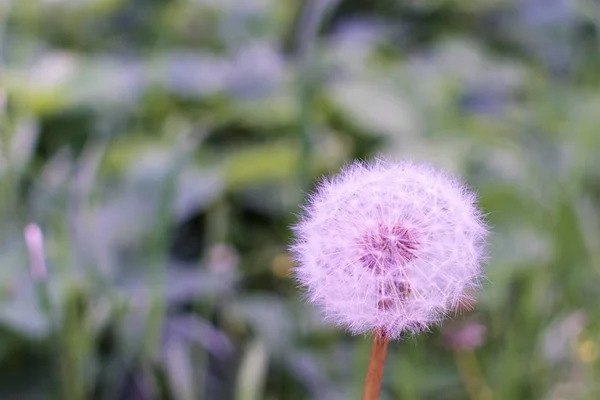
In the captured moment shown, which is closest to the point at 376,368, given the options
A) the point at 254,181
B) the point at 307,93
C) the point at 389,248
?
the point at 389,248

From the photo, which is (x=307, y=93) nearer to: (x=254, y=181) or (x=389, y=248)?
(x=254, y=181)

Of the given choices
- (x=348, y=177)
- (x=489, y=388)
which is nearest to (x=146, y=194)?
(x=489, y=388)

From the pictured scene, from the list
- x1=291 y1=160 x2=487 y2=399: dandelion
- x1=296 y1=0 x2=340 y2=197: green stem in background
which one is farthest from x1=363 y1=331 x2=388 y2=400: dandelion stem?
x1=296 y1=0 x2=340 y2=197: green stem in background

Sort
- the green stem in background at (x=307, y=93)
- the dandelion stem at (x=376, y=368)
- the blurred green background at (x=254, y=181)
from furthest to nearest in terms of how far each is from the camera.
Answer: the blurred green background at (x=254, y=181)
the green stem in background at (x=307, y=93)
the dandelion stem at (x=376, y=368)

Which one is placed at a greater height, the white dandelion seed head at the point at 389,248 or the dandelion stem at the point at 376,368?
the white dandelion seed head at the point at 389,248

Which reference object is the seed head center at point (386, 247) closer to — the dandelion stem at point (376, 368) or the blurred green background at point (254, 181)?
the dandelion stem at point (376, 368)

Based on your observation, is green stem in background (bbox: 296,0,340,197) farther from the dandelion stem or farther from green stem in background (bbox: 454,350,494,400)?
the dandelion stem

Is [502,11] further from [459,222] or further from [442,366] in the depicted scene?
[459,222]

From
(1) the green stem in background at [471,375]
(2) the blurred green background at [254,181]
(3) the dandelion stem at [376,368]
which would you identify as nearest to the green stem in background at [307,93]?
(2) the blurred green background at [254,181]
